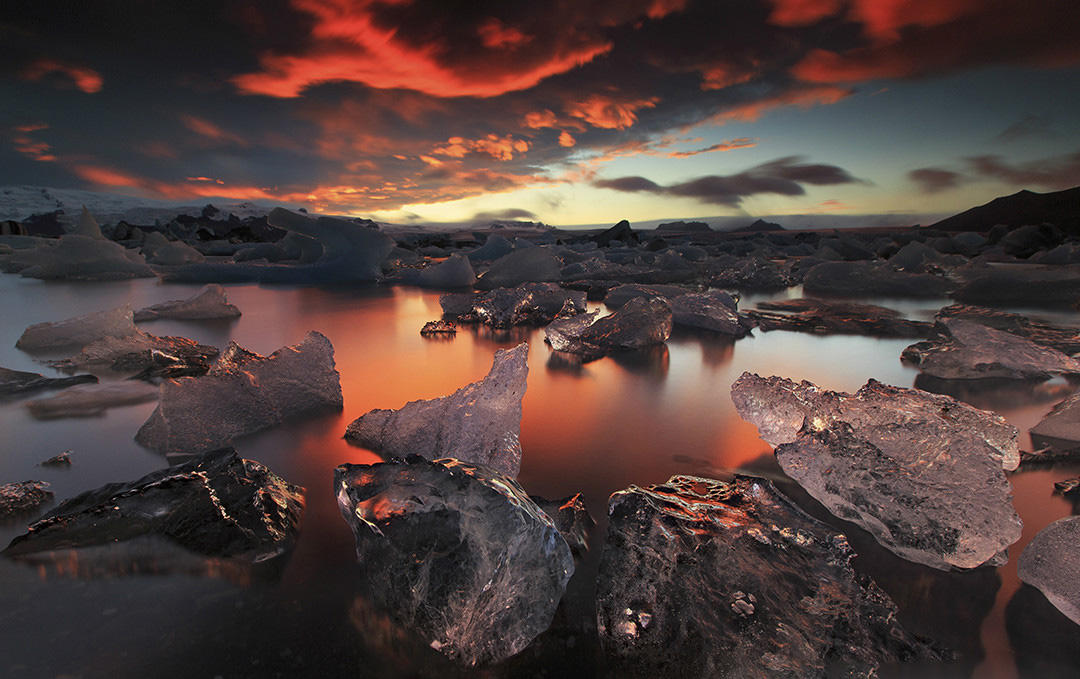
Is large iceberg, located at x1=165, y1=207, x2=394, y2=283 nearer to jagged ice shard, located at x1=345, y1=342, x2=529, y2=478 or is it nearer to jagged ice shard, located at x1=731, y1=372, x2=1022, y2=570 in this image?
jagged ice shard, located at x1=345, y1=342, x2=529, y2=478

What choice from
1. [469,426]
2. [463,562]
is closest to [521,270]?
[469,426]

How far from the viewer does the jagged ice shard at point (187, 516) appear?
25.8 inches

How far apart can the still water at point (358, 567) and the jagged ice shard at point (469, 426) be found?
0.15 ft

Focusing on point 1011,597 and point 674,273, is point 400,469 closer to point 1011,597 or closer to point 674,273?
point 1011,597

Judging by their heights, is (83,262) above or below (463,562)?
above

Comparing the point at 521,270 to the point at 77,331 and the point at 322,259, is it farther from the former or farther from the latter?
the point at 77,331

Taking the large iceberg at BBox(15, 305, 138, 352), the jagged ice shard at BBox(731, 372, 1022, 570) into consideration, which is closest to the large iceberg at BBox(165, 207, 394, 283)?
the large iceberg at BBox(15, 305, 138, 352)

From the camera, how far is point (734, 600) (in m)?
0.54

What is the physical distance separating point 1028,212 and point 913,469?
15583 millimetres

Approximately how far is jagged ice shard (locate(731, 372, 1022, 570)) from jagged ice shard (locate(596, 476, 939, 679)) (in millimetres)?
150

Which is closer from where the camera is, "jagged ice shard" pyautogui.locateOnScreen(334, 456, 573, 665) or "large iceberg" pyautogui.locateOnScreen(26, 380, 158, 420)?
"jagged ice shard" pyautogui.locateOnScreen(334, 456, 573, 665)

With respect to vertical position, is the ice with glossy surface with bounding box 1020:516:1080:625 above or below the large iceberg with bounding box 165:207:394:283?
below

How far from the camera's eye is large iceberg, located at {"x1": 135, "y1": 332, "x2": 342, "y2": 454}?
3.22 feet

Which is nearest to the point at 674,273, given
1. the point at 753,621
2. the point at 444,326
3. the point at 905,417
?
the point at 444,326
